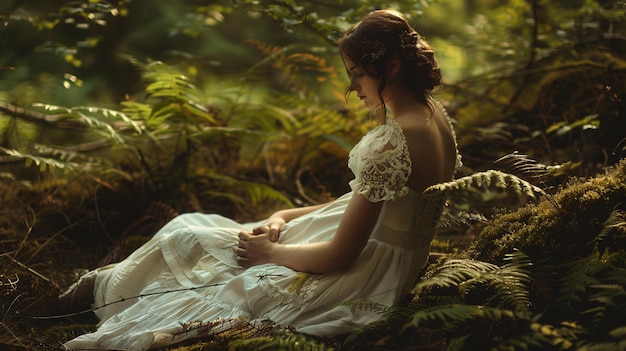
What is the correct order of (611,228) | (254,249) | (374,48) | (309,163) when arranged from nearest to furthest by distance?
(611,228) < (374,48) < (254,249) < (309,163)

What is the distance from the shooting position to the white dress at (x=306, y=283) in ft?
7.84

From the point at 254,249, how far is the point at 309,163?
2.53 m

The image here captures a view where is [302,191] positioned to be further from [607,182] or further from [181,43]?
[181,43]

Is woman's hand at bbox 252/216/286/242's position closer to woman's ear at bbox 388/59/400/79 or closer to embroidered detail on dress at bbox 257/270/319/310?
embroidered detail on dress at bbox 257/270/319/310

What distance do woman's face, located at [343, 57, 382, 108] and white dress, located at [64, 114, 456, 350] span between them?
17cm

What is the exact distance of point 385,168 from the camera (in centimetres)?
237

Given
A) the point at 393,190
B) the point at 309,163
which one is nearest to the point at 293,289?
the point at 393,190

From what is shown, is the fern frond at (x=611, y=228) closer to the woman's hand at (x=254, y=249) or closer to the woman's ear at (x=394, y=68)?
the woman's ear at (x=394, y=68)

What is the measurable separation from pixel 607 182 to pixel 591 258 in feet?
1.67

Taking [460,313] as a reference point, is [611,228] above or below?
above

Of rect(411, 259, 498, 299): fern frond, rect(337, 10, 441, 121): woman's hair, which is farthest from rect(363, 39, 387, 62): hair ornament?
rect(411, 259, 498, 299): fern frond

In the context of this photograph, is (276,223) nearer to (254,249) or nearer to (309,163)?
(254,249)

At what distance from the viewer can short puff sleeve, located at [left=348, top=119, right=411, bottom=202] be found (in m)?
2.36

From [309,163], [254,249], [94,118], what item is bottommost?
[309,163]
